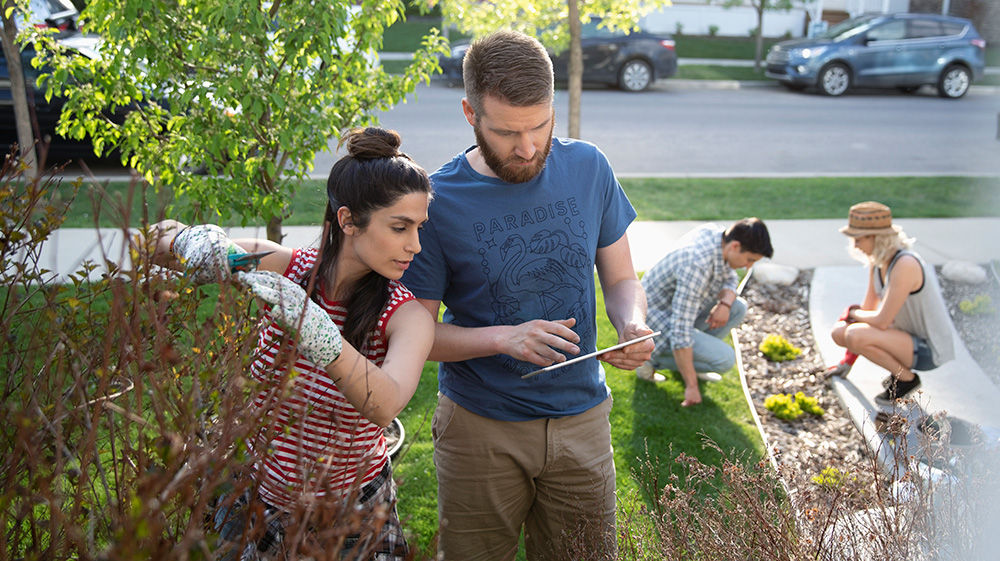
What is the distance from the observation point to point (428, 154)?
1015 centimetres

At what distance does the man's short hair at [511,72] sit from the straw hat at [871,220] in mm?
2876

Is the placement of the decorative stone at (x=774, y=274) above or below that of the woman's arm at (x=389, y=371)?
below

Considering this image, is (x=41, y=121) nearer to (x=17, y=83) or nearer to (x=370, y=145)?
(x=17, y=83)

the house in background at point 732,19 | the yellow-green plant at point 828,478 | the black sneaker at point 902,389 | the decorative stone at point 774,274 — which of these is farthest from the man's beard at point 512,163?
the house in background at point 732,19

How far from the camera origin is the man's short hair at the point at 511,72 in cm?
230

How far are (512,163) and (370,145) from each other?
43cm

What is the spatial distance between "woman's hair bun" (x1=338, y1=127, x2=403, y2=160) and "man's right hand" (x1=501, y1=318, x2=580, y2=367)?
23.5 inches

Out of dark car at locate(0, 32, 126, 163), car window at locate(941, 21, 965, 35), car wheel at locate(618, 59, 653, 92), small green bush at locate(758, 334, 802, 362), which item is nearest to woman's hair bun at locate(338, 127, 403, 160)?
small green bush at locate(758, 334, 802, 362)

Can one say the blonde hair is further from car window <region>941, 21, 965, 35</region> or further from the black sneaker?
car window <region>941, 21, 965, 35</region>

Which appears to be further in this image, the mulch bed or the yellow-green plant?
the mulch bed

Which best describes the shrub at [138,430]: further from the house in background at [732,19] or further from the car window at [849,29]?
the house in background at [732,19]

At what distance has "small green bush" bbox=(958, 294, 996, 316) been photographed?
5.80m

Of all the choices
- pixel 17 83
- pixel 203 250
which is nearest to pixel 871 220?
pixel 203 250

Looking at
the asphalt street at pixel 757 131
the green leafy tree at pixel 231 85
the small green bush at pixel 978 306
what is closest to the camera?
the green leafy tree at pixel 231 85
